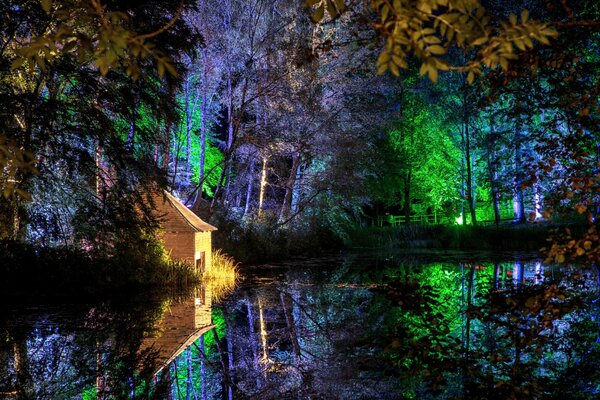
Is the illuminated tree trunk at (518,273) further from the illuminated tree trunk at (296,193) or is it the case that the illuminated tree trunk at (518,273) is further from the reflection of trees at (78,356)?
the illuminated tree trunk at (296,193)

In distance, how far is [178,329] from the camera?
32.5 ft

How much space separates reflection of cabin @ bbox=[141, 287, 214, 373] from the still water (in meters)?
0.03

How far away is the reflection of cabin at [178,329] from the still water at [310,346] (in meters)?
0.03

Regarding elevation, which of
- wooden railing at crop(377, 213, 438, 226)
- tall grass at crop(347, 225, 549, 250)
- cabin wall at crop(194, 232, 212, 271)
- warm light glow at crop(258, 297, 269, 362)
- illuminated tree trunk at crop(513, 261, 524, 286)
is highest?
wooden railing at crop(377, 213, 438, 226)

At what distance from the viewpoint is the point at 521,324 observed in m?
9.94

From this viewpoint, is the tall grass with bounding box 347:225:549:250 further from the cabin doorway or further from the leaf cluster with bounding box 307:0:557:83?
the leaf cluster with bounding box 307:0:557:83

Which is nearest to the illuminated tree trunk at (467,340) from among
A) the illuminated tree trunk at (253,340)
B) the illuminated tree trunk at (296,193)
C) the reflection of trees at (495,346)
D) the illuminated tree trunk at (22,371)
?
the reflection of trees at (495,346)

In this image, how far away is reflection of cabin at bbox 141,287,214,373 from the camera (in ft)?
27.1

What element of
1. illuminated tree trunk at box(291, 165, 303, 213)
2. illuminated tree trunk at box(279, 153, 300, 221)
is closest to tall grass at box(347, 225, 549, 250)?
illuminated tree trunk at box(291, 165, 303, 213)

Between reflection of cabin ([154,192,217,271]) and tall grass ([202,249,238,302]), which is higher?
reflection of cabin ([154,192,217,271])

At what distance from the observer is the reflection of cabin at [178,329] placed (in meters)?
8.26

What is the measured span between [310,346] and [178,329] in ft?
7.94

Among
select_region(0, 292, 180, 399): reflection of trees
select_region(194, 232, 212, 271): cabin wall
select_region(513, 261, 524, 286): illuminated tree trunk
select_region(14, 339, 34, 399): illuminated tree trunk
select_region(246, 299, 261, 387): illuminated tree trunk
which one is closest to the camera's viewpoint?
select_region(14, 339, 34, 399): illuminated tree trunk

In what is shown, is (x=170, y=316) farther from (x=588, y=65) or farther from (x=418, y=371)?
(x=588, y=65)
